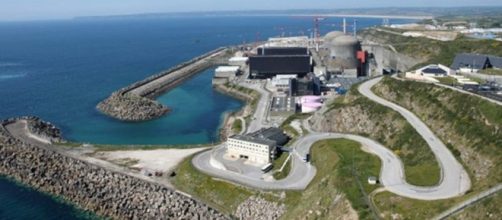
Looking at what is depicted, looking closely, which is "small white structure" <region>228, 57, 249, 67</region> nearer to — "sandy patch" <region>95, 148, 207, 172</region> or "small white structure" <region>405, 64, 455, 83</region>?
"small white structure" <region>405, 64, 455, 83</region>

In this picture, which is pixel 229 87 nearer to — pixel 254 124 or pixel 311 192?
pixel 254 124

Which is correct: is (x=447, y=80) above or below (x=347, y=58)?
above

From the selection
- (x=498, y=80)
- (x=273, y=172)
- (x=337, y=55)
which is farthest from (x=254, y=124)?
(x=337, y=55)

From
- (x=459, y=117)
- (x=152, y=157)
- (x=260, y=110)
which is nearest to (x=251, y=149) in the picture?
(x=152, y=157)

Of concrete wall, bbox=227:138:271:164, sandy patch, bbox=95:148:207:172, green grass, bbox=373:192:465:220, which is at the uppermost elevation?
green grass, bbox=373:192:465:220

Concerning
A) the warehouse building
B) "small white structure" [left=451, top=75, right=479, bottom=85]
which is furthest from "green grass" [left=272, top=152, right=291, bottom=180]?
the warehouse building

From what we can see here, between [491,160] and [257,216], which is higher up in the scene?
[491,160]

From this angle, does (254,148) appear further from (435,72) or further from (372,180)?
(435,72)
